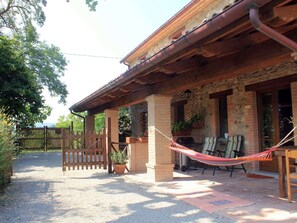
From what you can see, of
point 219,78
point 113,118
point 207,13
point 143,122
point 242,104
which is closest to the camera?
point 219,78

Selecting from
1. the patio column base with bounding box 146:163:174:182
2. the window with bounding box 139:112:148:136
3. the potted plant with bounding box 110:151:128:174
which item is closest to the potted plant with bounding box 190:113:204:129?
the potted plant with bounding box 110:151:128:174

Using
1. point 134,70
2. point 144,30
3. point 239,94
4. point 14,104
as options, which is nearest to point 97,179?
point 134,70

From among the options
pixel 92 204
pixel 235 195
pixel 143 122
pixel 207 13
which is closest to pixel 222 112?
pixel 207 13

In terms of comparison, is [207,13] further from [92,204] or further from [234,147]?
[92,204]

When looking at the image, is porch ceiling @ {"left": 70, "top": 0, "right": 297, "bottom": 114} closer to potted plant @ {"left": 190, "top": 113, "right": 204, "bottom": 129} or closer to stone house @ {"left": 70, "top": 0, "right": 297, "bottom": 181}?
stone house @ {"left": 70, "top": 0, "right": 297, "bottom": 181}

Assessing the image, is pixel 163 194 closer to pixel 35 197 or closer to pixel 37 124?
pixel 35 197

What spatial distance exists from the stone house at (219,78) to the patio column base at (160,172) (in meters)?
0.02

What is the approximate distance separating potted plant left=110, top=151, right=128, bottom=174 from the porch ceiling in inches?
98.3

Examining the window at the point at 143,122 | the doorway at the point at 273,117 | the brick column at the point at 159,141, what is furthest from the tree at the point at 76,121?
the doorway at the point at 273,117

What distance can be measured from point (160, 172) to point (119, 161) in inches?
76.2

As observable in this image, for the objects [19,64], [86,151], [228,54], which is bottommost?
[86,151]

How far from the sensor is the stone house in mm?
3414

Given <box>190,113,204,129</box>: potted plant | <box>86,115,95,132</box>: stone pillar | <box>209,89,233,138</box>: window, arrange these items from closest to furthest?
<box>209,89,233,138</box>: window < <box>190,113,204,129</box>: potted plant < <box>86,115,95,132</box>: stone pillar

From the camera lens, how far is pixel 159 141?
6.83 meters
